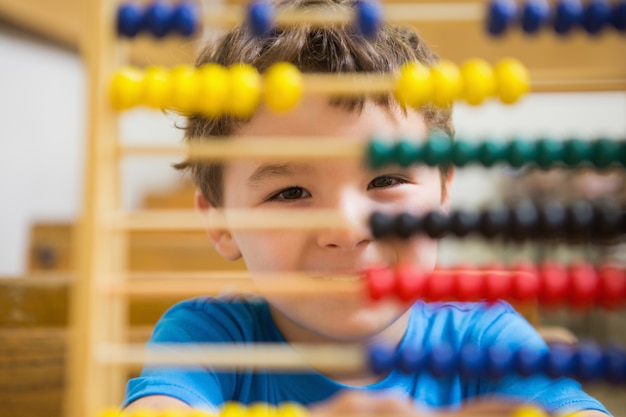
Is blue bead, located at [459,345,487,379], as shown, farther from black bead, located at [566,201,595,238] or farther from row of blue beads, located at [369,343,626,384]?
black bead, located at [566,201,595,238]

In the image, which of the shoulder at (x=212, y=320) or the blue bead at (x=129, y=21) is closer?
the blue bead at (x=129, y=21)

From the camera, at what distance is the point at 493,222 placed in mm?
579

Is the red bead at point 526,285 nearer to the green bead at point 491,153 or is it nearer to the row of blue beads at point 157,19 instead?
the green bead at point 491,153

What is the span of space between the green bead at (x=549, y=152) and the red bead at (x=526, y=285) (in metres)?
0.10

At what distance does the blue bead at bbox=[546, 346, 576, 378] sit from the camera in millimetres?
571

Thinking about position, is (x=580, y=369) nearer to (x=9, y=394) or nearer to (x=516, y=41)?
(x=9, y=394)

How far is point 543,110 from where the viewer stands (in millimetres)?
3258

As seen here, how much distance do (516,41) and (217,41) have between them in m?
2.14

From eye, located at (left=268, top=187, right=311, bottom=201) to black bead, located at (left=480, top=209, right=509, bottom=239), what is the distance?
10.2 inches

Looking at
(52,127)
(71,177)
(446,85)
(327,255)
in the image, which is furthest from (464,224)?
(71,177)

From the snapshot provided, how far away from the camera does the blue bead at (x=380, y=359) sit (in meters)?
0.57

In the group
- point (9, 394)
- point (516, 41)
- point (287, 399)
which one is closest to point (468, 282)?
point (287, 399)

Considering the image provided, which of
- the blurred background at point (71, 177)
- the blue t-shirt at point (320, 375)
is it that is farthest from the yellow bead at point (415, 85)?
the blurred background at point (71, 177)

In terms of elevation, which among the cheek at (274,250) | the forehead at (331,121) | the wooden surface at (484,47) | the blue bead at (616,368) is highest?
the wooden surface at (484,47)
